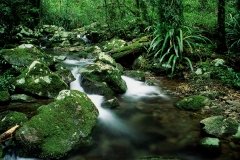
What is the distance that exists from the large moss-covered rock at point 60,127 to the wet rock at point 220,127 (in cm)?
210

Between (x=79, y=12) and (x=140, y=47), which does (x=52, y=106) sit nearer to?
(x=140, y=47)

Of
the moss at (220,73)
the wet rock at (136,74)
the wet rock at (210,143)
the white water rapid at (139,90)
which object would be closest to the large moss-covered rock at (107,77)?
the white water rapid at (139,90)

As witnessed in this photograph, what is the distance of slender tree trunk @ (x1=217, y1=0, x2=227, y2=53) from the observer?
986 centimetres

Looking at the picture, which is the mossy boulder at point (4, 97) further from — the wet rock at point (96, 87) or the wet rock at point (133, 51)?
the wet rock at point (133, 51)

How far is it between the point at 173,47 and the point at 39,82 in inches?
166

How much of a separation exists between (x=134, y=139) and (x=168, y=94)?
2.63 meters

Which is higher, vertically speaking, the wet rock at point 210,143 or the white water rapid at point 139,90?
the wet rock at point 210,143

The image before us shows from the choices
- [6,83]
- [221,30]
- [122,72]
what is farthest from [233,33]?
[6,83]

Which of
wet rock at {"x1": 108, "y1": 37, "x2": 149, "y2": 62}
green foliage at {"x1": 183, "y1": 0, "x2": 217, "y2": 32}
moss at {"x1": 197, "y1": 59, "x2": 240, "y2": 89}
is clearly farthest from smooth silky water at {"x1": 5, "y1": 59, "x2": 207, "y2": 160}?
green foliage at {"x1": 183, "y1": 0, "x2": 217, "y2": 32}

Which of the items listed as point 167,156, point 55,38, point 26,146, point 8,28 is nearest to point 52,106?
point 26,146

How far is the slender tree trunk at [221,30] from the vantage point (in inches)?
388

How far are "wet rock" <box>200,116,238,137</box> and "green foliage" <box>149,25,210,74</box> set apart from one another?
3.51 meters

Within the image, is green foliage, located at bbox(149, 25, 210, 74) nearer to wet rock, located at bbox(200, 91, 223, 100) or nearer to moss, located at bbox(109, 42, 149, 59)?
moss, located at bbox(109, 42, 149, 59)

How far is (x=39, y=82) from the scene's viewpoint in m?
7.54
